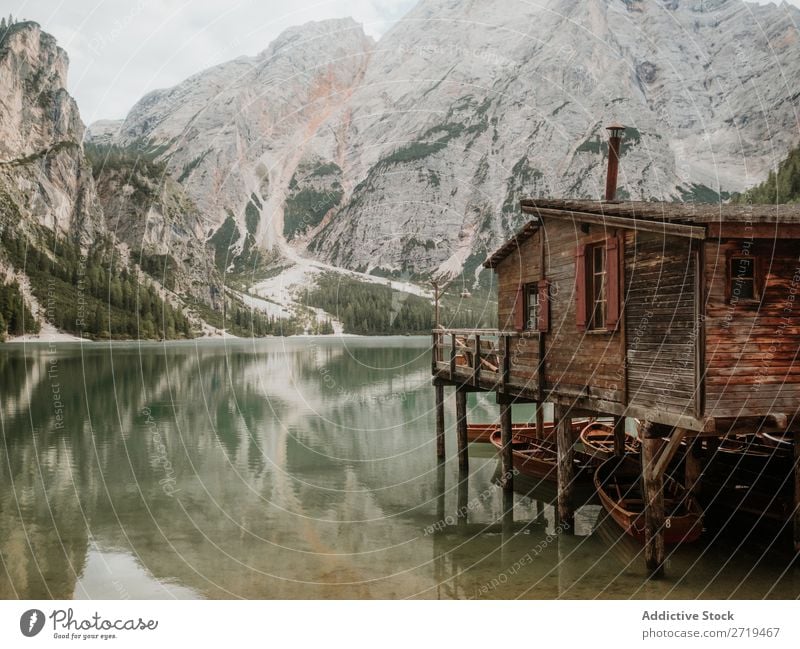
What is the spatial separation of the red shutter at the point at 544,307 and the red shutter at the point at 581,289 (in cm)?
167

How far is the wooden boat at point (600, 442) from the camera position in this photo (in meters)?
19.8

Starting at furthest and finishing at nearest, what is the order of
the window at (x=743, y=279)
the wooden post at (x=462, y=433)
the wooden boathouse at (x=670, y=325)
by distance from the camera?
1. the wooden post at (x=462, y=433)
2. the window at (x=743, y=279)
3. the wooden boathouse at (x=670, y=325)

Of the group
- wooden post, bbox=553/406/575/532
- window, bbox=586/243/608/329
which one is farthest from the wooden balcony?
window, bbox=586/243/608/329

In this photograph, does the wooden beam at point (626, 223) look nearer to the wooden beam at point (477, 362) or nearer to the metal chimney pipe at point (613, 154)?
the metal chimney pipe at point (613, 154)

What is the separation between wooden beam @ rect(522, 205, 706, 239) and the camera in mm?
11656

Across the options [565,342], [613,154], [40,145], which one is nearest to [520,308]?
[565,342]

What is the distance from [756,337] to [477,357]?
10.1 meters

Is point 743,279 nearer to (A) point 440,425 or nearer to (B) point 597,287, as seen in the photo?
(B) point 597,287

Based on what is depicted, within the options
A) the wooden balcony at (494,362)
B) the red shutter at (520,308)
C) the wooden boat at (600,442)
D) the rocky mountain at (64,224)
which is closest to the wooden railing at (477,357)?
the wooden balcony at (494,362)

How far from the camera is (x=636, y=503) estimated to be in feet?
51.4

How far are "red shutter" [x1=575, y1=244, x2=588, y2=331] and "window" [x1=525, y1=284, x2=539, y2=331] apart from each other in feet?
10.7

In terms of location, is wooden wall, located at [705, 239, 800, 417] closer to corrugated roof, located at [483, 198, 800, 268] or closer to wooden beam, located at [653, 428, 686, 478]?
corrugated roof, located at [483, 198, 800, 268]
